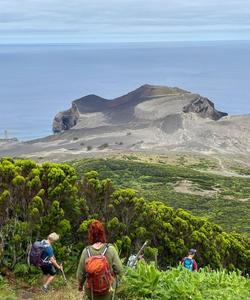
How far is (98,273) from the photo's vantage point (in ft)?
23.2

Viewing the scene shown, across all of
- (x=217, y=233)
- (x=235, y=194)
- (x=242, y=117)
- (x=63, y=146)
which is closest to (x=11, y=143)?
(x=63, y=146)

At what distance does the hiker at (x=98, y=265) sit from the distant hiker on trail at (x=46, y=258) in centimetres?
266

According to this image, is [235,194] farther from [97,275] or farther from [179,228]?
[97,275]

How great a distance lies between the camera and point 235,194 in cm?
6269

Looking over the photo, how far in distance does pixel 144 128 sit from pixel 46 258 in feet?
361

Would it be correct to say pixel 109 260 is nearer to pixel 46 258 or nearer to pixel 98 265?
pixel 98 265

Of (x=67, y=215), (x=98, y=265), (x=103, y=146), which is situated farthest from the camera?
(x=103, y=146)

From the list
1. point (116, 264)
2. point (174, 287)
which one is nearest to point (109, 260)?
point (116, 264)

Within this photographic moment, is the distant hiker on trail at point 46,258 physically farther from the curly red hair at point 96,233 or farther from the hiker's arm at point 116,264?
the curly red hair at point 96,233

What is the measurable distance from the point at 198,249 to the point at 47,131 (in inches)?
5779

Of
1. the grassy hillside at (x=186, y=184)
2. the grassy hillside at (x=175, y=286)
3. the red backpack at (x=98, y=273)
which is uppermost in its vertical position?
the red backpack at (x=98, y=273)

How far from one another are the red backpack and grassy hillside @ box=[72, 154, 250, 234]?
34452mm

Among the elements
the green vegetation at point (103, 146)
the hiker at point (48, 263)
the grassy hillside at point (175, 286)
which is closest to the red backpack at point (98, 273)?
the grassy hillside at point (175, 286)

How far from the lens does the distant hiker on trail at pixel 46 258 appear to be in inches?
389
